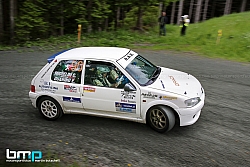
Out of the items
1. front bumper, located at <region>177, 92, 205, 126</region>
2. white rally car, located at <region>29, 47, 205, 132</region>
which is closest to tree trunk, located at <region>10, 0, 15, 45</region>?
white rally car, located at <region>29, 47, 205, 132</region>

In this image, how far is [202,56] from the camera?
1309 centimetres

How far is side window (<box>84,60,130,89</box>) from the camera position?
564 centimetres

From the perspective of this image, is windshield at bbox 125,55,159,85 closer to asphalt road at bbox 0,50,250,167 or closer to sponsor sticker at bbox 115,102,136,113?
sponsor sticker at bbox 115,102,136,113

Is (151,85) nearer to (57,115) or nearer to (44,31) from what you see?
(57,115)

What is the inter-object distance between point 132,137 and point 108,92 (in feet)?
3.65

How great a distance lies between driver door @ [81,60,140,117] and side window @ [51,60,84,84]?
0.20 m

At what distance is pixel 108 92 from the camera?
5.65 m

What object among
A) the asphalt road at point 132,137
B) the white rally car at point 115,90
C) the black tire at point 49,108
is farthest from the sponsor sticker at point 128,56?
the black tire at point 49,108

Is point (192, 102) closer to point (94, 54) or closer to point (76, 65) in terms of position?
point (94, 54)

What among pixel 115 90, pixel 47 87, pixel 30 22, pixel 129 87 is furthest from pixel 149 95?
pixel 30 22

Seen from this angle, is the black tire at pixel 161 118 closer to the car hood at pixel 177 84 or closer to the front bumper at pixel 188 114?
the front bumper at pixel 188 114

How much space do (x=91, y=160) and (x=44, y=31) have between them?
1498 cm

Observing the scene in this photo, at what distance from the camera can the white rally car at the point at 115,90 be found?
214 inches

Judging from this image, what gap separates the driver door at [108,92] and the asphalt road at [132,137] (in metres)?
0.50
